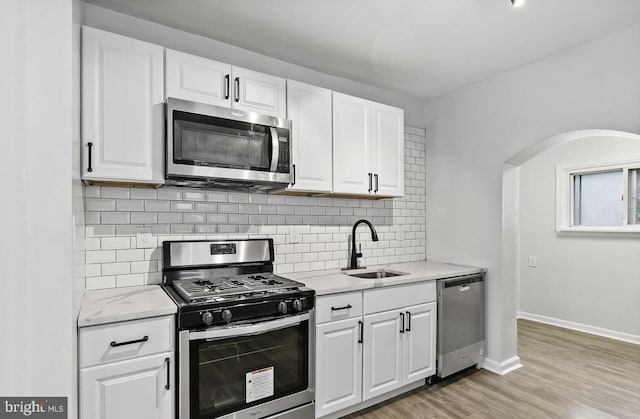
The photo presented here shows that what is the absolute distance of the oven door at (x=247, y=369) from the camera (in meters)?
1.77

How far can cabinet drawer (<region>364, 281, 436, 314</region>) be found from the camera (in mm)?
2454

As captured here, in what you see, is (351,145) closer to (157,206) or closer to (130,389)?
(157,206)

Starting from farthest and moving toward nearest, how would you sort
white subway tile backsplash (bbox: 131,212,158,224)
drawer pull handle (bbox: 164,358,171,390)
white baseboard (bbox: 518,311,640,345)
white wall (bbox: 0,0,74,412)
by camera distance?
1. white baseboard (bbox: 518,311,640,345)
2. white subway tile backsplash (bbox: 131,212,158,224)
3. drawer pull handle (bbox: 164,358,171,390)
4. white wall (bbox: 0,0,74,412)

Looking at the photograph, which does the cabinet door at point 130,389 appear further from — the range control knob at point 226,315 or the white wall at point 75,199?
the range control knob at point 226,315

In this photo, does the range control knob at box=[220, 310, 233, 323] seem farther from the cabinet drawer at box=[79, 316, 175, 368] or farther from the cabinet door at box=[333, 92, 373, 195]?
the cabinet door at box=[333, 92, 373, 195]

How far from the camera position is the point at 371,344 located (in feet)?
8.06

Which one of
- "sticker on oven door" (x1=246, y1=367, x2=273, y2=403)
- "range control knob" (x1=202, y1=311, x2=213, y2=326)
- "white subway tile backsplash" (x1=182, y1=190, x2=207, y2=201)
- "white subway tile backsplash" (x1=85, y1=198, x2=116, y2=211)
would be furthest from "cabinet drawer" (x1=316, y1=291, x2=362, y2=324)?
"white subway tile backsplash" (x1=85, y1=198, x2=116, y2=211)

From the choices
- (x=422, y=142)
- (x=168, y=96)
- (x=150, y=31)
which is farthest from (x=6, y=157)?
(x=422, y=142)

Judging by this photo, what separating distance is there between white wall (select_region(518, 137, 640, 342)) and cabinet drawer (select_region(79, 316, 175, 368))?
14.8ft

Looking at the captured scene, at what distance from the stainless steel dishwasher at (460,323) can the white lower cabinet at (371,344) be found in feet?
0.27

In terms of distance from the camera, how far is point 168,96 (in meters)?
2.06

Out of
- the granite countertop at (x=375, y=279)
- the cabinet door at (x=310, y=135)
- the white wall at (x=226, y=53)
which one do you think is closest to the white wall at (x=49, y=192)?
the white wall at (x=226, y=53)

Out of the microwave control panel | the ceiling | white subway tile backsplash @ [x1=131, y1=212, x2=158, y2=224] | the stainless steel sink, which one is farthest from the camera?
the stainless steel sink

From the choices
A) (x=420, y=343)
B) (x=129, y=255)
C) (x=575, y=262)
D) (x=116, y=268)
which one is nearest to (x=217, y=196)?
(x=129, y=255)
